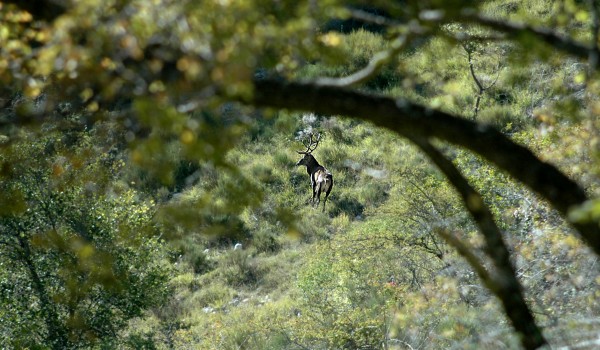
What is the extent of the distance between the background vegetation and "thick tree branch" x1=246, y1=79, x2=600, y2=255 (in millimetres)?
123

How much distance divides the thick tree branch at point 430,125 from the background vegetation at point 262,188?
0.12 m

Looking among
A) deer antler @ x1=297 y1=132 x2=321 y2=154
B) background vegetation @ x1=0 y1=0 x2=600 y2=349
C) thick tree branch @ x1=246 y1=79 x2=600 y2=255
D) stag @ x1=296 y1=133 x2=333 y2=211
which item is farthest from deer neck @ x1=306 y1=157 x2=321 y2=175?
thick tree branch @ x1=246 y1=79 x2=600 y2=255

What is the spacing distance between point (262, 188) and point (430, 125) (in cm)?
985

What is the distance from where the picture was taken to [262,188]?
12797 mm

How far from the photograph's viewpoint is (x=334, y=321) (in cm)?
1139

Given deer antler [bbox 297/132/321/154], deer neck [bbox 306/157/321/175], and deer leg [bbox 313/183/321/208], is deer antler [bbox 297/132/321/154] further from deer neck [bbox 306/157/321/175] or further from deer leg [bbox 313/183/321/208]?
deer leg [bbox 313/183/321/208]

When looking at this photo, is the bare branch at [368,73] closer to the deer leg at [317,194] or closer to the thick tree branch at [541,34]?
the thick tree branch at [541,34]

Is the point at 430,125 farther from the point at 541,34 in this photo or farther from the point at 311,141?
the point at 311,141

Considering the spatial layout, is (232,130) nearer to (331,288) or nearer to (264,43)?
(264,43)

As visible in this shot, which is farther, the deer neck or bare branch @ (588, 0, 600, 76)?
the deer neck

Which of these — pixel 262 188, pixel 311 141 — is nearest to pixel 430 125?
pixel 262 188

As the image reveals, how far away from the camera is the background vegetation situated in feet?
9.41

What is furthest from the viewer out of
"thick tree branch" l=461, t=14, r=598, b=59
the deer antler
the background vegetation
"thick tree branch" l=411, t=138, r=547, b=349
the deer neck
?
the deer antler

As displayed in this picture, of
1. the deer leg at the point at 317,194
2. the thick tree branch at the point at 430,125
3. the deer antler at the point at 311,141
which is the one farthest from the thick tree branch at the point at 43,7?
the deer antler at the point at 311,141
